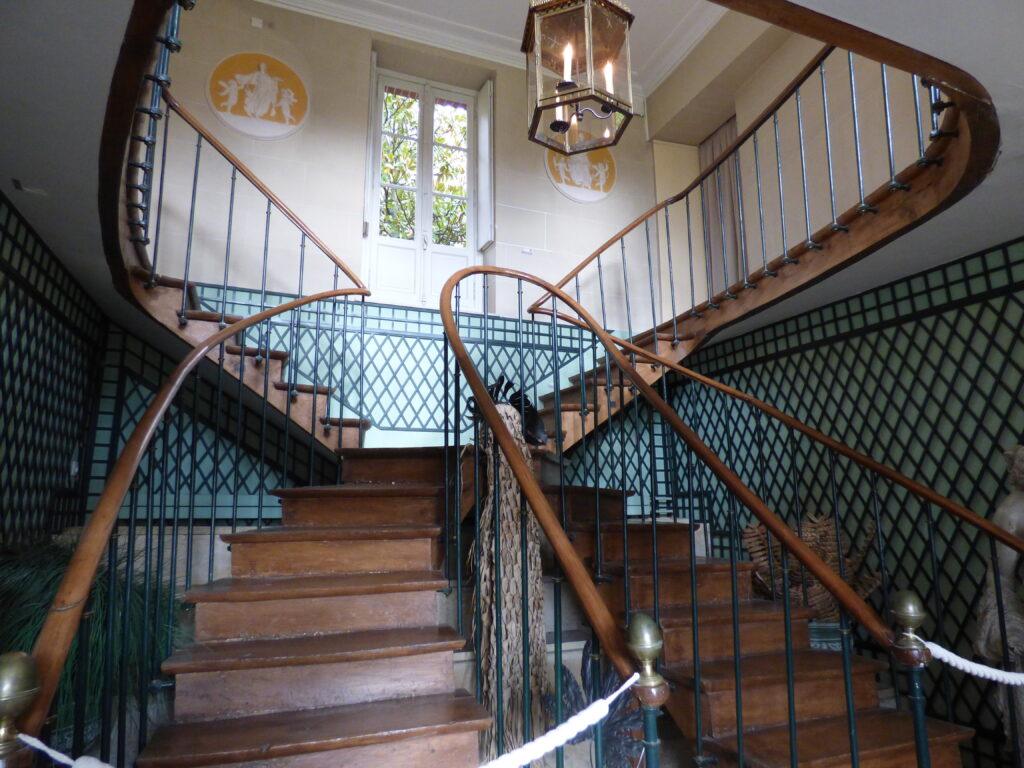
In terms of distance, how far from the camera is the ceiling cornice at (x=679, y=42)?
540 cm

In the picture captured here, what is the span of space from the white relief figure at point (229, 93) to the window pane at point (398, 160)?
3.97 ft

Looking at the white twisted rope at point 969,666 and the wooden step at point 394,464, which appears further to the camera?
the wooden step at point 394,464

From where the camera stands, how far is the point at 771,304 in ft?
11.4

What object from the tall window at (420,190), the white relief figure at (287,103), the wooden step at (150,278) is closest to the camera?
the wooden step at (150,278)

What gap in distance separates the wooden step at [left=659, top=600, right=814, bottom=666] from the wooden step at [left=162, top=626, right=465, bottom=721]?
859 mm

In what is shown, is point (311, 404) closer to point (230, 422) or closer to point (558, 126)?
point (230, 422)

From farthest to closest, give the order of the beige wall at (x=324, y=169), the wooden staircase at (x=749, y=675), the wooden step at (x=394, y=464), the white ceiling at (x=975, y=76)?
1. the beige wall at (x=324, y=169)
2. the wooden step at (x=394, y=464)
3. the wooden staircase at (x=749, y=675)
4. the white ceiling at (x=975, y=76)

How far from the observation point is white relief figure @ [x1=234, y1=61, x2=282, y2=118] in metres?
4.84

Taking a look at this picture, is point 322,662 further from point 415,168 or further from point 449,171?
point 449,171

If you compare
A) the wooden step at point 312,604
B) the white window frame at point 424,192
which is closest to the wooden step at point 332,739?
the wooden step at point 312,604

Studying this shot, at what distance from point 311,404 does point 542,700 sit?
1.99 meters

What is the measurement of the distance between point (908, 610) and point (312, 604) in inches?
63.8

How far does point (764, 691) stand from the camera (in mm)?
2143

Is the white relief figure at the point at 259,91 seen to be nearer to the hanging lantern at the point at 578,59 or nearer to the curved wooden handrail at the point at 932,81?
the hanging lantern at the point at 578,59
